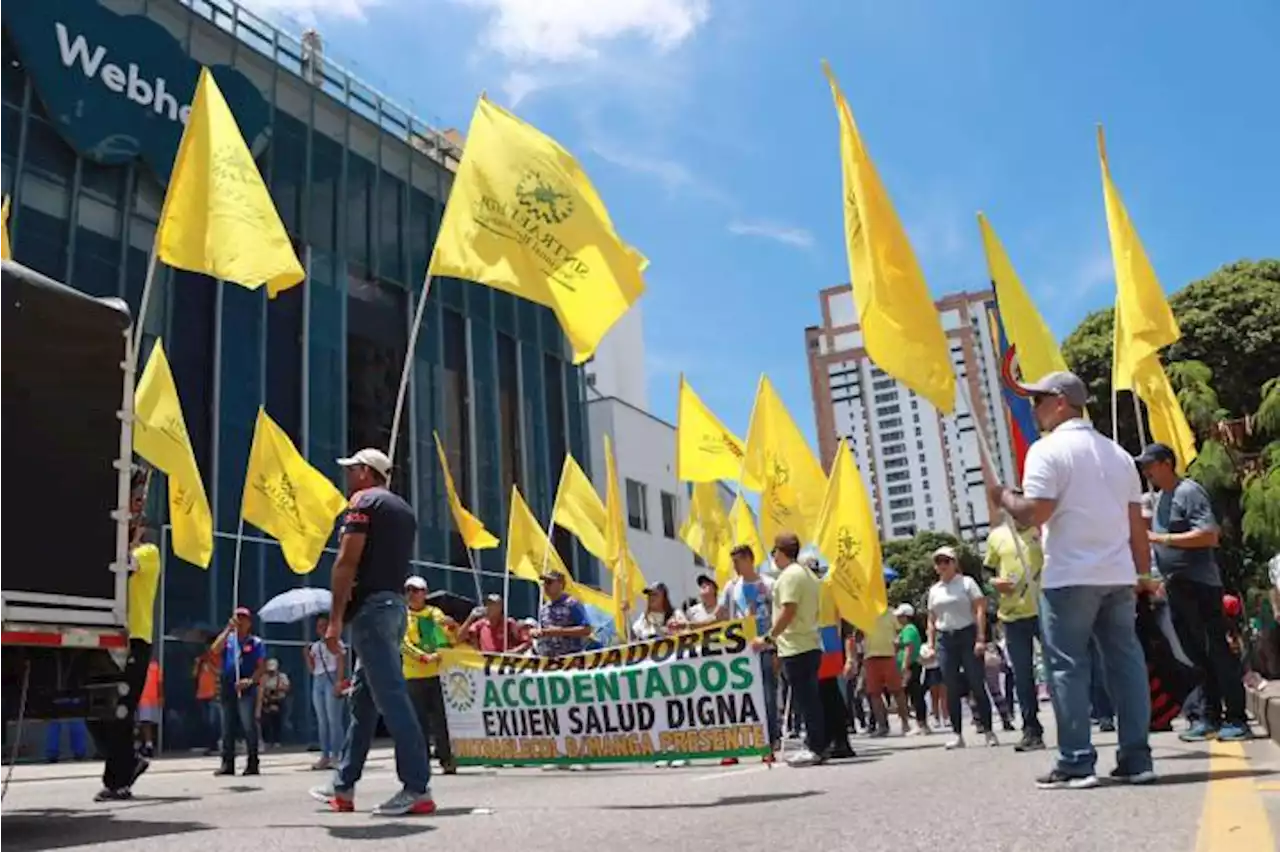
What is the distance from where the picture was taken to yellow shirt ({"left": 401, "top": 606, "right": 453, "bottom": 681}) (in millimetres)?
10008

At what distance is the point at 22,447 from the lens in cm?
548

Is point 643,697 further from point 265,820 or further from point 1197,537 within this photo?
point 1197,537

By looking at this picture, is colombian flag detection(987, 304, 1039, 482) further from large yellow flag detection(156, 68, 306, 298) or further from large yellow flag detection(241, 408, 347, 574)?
large yellow flag detection(241, 408, 347, 574)

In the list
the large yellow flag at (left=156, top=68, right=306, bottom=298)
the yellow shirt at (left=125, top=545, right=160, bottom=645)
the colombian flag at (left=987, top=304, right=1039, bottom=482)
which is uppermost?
the large yellow flag at (left=156, top=68, right=306, bottom=298)

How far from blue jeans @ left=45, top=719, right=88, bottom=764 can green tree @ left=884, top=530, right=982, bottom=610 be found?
5999 centimetres

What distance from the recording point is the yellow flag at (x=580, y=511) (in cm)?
1934

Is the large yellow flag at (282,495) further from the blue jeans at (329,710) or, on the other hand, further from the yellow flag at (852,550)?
the yellow flag at (852,550)

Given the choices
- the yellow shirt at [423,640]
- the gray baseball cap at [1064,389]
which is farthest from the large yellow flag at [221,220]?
the gray baseball cap at [1064,389]

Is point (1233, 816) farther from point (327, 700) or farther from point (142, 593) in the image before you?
point (327, 700)

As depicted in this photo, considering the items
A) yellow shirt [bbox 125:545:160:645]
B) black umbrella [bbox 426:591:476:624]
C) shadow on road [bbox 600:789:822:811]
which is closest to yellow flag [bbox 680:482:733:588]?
black umbrella [bbox 426:591:476:624]

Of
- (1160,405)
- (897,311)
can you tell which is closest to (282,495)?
(897,311)

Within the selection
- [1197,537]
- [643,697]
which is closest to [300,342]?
[643,697]

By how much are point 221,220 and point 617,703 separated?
4636 mm

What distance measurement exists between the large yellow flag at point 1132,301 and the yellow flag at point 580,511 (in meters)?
10.7
